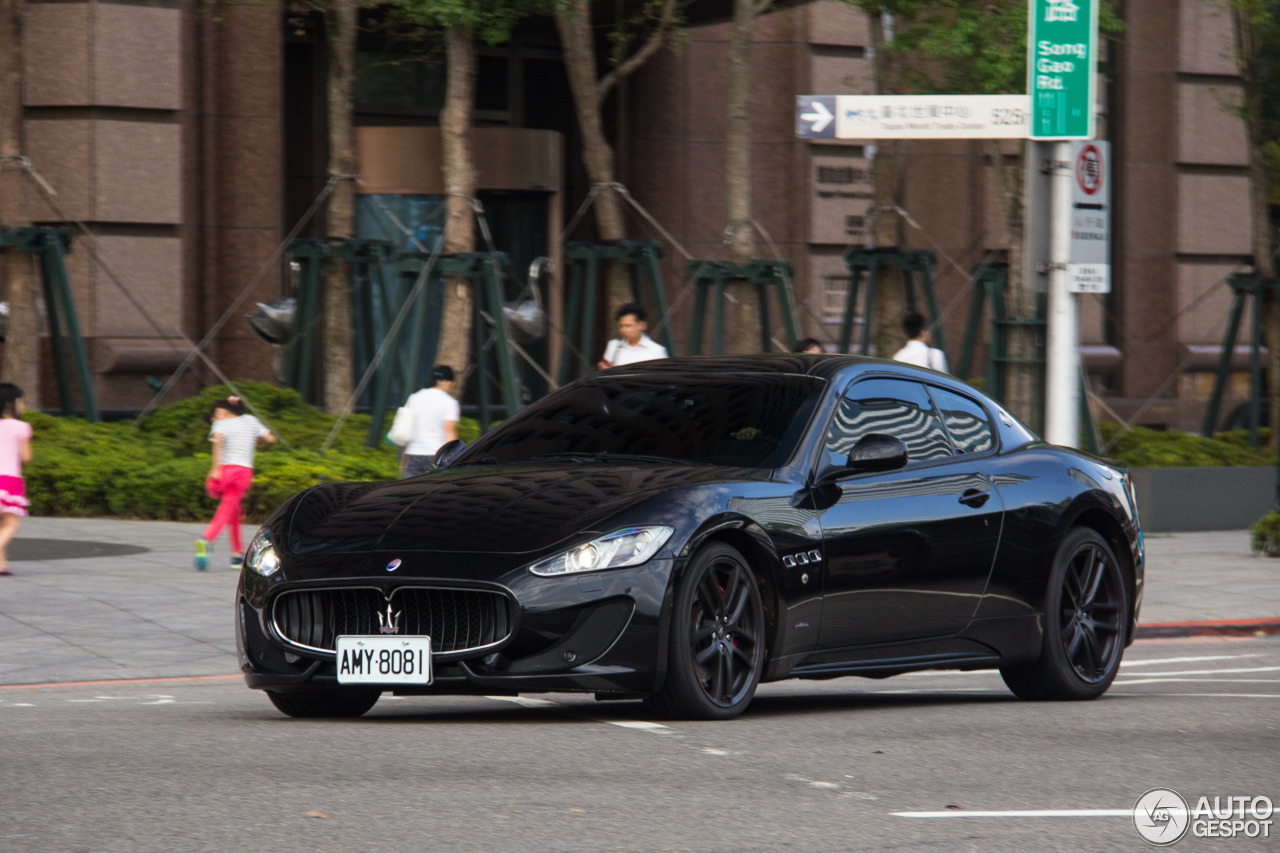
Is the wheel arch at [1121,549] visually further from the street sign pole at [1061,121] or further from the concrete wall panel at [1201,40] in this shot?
the concrete wall panel at [1201,40]

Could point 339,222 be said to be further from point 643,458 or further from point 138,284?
point 643,458

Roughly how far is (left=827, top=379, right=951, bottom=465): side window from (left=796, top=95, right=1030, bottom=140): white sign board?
5.03 metres

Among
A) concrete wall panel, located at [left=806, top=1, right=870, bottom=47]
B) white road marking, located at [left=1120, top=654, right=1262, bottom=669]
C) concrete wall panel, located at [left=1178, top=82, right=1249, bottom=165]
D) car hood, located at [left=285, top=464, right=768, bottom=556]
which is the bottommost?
white road marking, located at [left=1120, top=654, right=1262, bottom=669]

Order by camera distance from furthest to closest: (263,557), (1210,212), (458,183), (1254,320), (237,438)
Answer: (1210,212)
(1254,320)
(458,183)
(237,438)
(263,557)

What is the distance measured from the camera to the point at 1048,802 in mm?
5734

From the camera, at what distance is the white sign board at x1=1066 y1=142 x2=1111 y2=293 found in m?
13.3

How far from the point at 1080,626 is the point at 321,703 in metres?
3.56

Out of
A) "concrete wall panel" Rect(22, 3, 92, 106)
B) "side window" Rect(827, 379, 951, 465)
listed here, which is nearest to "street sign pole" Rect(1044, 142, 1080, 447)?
"side window" Rect(827, 379, 951, 465)

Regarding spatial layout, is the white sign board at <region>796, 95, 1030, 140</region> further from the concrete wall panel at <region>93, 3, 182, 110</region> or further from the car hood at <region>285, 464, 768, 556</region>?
the concrete wall panel at <region>93, 3, 182, 110</region>

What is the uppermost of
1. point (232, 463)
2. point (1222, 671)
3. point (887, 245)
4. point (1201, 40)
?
point (1201, 40)

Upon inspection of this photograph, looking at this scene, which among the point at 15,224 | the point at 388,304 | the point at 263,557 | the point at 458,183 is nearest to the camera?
the point at 263,557

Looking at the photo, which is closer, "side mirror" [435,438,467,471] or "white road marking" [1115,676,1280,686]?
"side mirror" [435,438,467,471]

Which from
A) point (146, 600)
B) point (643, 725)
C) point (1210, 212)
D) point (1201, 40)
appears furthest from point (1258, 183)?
point (643, 725)

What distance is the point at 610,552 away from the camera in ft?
22.1
